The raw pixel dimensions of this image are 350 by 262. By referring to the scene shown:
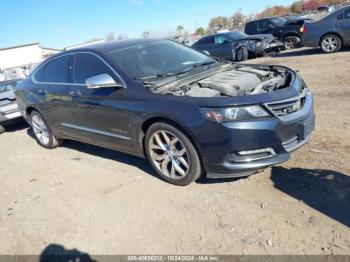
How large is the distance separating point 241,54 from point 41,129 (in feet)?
34.5

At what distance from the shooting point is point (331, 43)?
41.8 feet

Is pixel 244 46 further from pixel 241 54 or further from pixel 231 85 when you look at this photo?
pixel 231 85

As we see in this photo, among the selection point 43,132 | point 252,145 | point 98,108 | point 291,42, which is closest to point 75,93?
point 98,108

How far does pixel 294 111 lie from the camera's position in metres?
3.92

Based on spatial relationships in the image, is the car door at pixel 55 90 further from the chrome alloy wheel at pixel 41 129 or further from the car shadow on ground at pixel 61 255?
the car shadow on ground at pixel 61 255

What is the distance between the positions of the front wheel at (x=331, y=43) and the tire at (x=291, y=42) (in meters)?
3.61

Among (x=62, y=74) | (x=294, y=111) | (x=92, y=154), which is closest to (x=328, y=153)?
(x=294, y=111)

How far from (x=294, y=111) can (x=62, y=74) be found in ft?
11.8

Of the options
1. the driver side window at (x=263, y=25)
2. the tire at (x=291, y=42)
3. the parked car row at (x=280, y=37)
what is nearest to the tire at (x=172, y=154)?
the parked car row at (x=280, y=37)

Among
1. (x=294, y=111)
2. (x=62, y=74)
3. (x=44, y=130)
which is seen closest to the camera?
(x=294, y=111)

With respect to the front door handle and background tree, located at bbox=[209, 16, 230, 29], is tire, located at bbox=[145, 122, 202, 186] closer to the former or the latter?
the front door handle

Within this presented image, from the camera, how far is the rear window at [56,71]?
5.64 m

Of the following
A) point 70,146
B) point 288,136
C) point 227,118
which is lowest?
point 70,146

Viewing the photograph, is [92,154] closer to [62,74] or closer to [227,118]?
[62,74]
